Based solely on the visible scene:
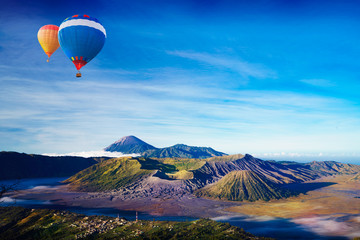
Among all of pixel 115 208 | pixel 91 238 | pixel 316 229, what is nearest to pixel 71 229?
pixel 91 238

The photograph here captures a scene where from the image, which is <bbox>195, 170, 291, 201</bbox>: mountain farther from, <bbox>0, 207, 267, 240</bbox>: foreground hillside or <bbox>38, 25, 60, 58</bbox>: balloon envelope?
<bbox>38, 25, 60, 58</bbox>: balloon envelope

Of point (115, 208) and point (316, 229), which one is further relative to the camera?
point (115, 208)

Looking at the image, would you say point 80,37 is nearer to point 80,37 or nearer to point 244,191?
point 80,37

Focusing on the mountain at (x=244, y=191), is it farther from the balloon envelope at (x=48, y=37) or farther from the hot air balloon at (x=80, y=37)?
the balloon envelope at (x=48, y=37)

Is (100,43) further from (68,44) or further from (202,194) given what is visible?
(202,194)

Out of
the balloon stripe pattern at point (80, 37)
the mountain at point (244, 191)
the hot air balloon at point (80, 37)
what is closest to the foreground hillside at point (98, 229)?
the hot air balloon at point (80, 37)

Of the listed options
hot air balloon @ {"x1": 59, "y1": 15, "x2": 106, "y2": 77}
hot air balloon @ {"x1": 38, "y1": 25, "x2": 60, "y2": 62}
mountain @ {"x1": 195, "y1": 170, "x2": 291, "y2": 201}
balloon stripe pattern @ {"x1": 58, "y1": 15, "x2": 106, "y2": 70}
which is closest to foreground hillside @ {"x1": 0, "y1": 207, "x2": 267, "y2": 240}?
hot air balloon @ {"x1": 59, "y1": 15, "x2": 106, "y2": 77}
